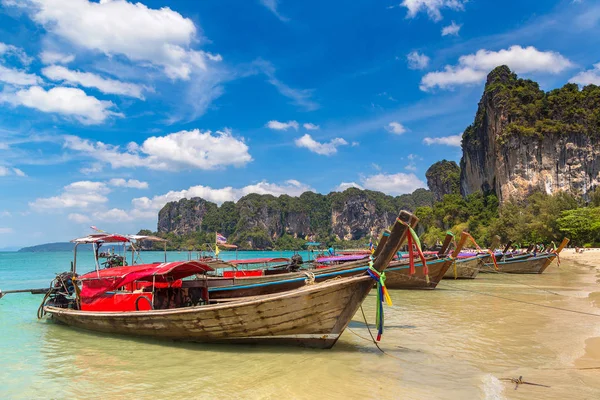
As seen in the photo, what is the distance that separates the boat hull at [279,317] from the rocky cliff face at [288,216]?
141356 millimetres

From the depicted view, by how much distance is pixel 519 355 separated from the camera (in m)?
7.24

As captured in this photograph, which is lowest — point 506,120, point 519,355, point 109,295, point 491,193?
point 519,355

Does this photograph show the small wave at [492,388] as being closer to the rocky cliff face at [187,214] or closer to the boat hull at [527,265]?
the boat hull at [527,265]

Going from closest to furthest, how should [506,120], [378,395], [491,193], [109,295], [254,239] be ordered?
[378,395] → [109,295] → [506,120] → [491,193] → [254,239]

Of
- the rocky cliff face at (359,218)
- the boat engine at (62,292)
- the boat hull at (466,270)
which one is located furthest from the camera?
the rocky cliff face at (359,218)

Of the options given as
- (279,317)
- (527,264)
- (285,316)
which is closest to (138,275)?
(279,317)

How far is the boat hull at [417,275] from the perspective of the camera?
54.2 feet

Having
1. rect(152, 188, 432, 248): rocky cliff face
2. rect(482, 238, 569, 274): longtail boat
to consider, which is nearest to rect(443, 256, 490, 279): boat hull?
rect(482, 238, 569, 274): longtail boat

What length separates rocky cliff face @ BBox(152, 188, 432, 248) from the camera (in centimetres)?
15525

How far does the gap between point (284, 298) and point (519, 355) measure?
4488 millimetres

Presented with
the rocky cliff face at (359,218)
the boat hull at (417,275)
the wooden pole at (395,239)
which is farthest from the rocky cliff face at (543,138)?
the rocky cliff face at (359,218)

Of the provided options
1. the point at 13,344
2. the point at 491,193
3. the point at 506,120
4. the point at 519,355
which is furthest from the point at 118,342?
the point at 491,193

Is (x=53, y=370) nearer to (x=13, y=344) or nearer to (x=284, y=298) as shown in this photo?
(x=13, y=344)

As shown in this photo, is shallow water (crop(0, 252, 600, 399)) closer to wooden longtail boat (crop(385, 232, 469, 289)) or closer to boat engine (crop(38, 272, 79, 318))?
boat engine (crop(38, 272, 79, 318))
